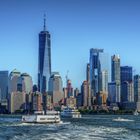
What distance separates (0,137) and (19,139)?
23.6 ft

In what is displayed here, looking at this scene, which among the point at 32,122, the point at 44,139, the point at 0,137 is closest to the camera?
the point at 44,139

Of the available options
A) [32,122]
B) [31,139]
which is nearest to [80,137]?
[31,139]

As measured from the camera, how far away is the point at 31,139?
95.9 metres

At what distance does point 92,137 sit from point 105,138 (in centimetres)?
257

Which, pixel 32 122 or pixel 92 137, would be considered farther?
pixel 32 122

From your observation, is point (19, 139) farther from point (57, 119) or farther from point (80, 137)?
point (57, 119)

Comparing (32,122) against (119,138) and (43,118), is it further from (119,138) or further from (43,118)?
(119,138)

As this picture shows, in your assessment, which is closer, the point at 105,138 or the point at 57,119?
the point at 105,138

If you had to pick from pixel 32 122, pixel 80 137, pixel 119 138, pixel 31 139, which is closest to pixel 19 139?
pixel 31 139

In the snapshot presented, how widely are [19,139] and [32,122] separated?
6970cm

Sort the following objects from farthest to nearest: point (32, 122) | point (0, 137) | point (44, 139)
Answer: point (32, 122)
point (0, 137)
point (44, 139)

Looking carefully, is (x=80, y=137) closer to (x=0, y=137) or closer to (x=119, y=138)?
(x=119, y=138)

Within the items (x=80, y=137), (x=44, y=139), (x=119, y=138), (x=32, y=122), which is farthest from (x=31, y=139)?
(x=32, y=122)

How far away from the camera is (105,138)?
9831cm
